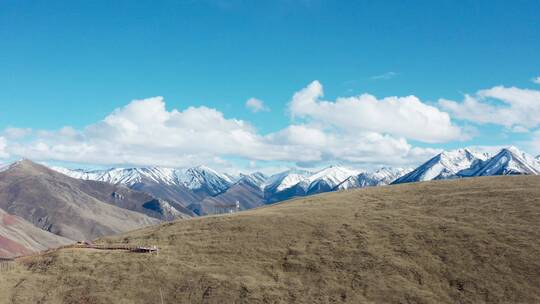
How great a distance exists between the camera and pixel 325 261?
2889 inches

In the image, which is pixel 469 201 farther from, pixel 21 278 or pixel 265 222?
pixel 21 278

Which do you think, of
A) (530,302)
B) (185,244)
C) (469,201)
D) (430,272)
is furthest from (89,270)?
(469,201)

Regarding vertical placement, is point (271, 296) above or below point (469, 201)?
below

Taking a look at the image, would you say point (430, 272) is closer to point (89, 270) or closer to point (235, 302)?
point (235, 302)

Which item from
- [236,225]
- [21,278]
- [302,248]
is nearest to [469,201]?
[302,248]

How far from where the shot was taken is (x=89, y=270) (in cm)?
7731

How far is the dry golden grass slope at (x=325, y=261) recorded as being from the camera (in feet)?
212

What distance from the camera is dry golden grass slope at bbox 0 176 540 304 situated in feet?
212

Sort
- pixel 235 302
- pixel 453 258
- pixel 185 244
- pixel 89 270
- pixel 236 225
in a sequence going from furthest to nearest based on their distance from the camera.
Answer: pixel 236 225 → pixel 185 244 → pixel 89 270 → pixel 453 258 → pixel 235 302

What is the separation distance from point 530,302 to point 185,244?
51585 millimetres

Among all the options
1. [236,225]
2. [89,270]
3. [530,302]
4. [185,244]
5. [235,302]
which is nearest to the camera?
[530,302]

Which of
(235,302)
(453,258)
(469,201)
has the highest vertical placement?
(469,201)

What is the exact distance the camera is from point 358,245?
77562 millimetres

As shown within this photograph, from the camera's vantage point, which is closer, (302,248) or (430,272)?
(430,272)
